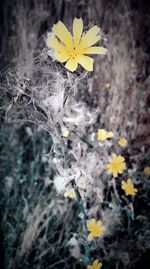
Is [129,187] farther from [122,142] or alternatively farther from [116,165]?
[122,142]

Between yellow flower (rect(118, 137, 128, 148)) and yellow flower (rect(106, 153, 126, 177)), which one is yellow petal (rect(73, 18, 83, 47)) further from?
yellow flower (rect(118, 137, 128, 148))

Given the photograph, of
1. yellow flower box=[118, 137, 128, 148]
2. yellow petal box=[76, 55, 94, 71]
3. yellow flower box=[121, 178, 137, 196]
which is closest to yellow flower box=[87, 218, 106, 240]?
yellow flower box=[121, 178, 137, 196]

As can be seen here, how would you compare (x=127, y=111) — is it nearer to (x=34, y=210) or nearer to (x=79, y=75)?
(x=34, y=210)

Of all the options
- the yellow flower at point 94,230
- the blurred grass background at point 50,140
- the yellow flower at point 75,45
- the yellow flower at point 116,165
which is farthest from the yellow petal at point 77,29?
the yellow flower at point 94,230

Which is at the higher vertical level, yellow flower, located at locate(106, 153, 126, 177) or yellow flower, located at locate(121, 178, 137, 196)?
yellow flower, located at locate(106, 153, 126, 177)

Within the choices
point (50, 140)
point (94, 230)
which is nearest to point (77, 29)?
point (94, 230)

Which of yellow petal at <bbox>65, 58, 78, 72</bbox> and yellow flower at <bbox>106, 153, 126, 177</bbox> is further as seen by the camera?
yellow flower at <bbox>106, 153, 126, 177</bbox>

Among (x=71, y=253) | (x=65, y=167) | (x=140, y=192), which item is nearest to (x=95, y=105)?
(x=140, y=192)
